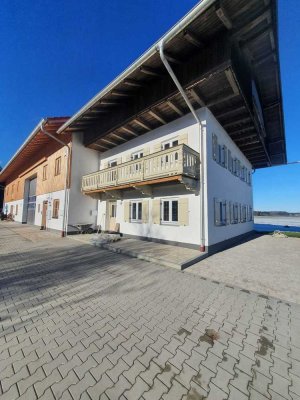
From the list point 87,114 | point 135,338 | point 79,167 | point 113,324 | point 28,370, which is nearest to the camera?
point 28,370

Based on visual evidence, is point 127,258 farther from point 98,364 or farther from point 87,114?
point 87,114

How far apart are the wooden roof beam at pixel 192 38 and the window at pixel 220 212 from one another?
6.82 meters

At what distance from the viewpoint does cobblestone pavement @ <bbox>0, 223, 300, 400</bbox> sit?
213cm

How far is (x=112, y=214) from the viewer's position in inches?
582

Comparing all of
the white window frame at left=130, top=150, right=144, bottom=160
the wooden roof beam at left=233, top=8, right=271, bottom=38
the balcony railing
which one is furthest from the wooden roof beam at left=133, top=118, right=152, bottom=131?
the wooden roof beam at left=233, top=8, right=271, bottom=38

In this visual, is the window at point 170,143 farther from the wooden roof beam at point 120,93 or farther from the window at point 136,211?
the window at point 136,211

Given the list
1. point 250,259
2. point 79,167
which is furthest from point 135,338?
point 79,167

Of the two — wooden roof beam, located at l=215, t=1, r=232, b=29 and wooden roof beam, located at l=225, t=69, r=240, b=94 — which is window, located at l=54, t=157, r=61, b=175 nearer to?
wooden roof beam, located at l=225, t=69, r=240, b=94

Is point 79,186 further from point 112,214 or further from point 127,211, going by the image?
point 127,211

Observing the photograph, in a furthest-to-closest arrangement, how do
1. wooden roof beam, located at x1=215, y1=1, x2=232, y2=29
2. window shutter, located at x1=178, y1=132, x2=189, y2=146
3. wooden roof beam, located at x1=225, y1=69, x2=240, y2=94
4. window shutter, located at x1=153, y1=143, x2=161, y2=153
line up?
window shutter, located at x1=153, y1=143, x2=161, y2=153 → window shutter, located at x1=178, y1=132, x2=189, y2=146 → wooden roof beam, located at x1=225, y1=69, x2=240, y2=94 → wooden roof beam, located at x1=215, y1=1, x2=232, y2=29

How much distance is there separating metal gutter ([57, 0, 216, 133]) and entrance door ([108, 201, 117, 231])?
21.1ft

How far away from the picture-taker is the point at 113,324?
334cm

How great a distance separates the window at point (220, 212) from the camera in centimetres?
1002

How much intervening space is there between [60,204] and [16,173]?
69.7ft
